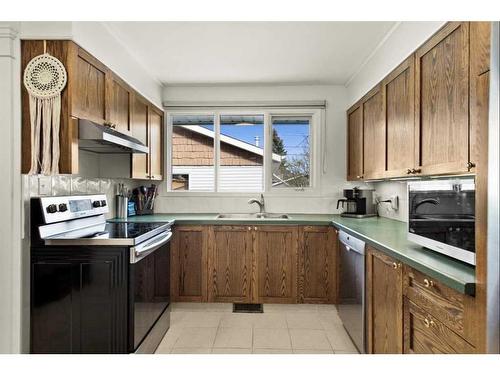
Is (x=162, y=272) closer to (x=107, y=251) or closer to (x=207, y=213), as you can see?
(x=107, y=251)

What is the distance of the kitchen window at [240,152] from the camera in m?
3.54

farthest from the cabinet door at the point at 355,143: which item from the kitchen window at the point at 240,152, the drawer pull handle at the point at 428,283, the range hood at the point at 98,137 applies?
the range hood at the point at 98,137

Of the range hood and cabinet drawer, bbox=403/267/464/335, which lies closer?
cabinet drawer, bbox=403/267/464/335

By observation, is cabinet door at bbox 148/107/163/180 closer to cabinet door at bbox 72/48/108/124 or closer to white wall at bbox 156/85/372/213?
white wall at bbox 156/85/372/213

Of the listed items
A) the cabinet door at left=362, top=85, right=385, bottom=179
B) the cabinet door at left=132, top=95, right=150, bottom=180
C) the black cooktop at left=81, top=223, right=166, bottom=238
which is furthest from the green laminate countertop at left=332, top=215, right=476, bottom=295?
the cabinet door at left=132, top=95, right=150, bottom=180

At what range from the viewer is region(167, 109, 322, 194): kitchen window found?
3.54 meters

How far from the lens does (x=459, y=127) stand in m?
1.37

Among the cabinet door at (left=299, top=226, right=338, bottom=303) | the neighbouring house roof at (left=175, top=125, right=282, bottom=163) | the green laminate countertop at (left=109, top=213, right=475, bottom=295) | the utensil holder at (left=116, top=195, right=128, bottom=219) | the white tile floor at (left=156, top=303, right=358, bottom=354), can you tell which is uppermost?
the neighbouring house roof at (left=175, top=125, right=282, bottom=163)

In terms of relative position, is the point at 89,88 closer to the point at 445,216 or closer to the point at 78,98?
the point at 78,98

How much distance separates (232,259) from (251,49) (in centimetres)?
195

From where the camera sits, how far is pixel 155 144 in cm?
324

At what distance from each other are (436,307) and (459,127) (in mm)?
811

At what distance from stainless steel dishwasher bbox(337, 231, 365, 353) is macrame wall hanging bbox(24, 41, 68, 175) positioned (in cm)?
202
